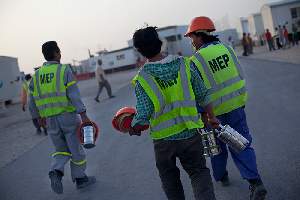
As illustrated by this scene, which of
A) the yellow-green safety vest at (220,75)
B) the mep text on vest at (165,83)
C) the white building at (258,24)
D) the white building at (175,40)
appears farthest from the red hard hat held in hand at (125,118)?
the white building at (175,40)

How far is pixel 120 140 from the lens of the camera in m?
9.55

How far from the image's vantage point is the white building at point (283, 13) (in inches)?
1572

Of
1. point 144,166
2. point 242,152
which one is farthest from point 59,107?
point 242,152

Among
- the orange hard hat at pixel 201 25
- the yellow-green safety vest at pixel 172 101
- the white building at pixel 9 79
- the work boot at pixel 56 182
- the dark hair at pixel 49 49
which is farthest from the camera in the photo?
the white building at pixel 9 79

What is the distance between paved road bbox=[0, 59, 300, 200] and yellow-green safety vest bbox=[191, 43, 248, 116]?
106 centimetres

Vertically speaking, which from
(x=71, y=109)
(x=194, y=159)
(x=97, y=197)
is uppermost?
(x=71, y=109)

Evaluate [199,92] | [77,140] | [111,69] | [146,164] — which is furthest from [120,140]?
[111,69]

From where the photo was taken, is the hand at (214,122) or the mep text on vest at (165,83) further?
the hand at (214,122)

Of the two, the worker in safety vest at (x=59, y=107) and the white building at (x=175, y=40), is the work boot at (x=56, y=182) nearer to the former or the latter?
the worker in safety vest at (x=59, y=107)

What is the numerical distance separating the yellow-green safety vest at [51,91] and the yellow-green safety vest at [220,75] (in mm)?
2223

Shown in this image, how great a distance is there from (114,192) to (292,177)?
2.31 metres

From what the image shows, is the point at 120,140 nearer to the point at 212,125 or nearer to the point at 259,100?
the point at 259,100

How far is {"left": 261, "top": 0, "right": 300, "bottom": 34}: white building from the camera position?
131ft

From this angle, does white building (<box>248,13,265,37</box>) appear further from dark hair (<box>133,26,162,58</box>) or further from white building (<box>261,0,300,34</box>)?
dark hair (<box>133,26,162,58</box>)
